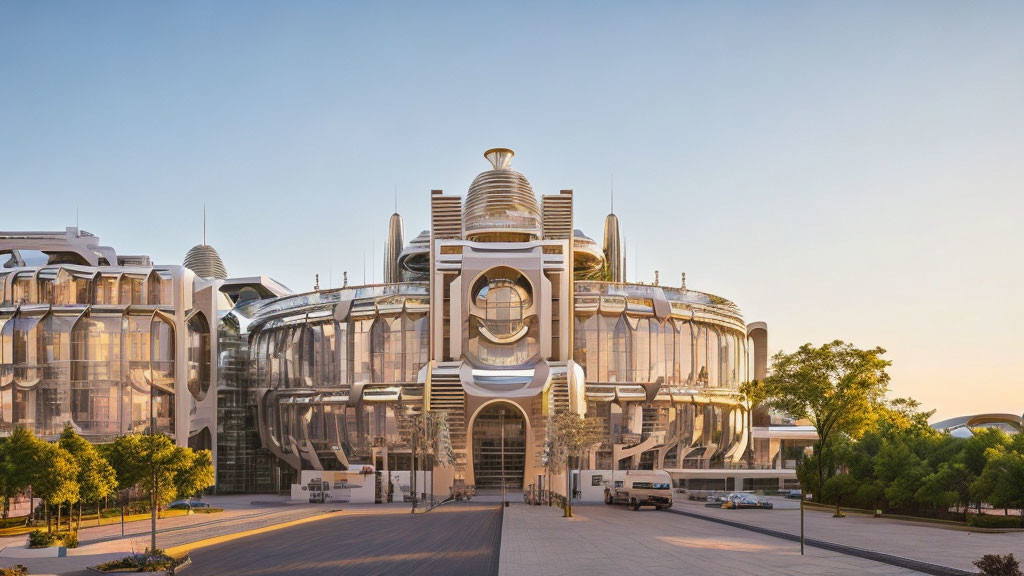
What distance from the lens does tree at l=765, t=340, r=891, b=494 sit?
189ft

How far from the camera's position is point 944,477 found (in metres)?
42.6

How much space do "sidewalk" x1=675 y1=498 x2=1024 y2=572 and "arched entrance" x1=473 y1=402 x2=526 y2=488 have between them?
39742mm

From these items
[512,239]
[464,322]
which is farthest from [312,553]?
[512,239]

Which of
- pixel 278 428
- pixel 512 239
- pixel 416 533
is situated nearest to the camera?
pixel 416 533

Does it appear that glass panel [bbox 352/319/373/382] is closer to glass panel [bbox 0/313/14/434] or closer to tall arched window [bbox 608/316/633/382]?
tall arched window [bbox 608/316/633/382]

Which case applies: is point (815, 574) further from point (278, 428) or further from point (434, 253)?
point (278, 428)

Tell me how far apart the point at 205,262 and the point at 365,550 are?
9708cm

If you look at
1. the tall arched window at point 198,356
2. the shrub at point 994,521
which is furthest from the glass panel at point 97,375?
the shrub at point 994,521

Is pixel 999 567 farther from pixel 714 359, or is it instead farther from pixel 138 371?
pixel 138 371

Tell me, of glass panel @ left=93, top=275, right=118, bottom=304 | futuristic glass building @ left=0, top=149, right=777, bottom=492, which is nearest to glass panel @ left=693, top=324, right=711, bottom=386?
futuristic glass building @ left=0, top=149, right=777, bottom=492

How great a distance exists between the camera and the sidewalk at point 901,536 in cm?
2925

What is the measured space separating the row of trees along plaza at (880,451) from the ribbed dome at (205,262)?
76.3 metres

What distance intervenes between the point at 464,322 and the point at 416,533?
156 ft

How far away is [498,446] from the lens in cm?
9150
